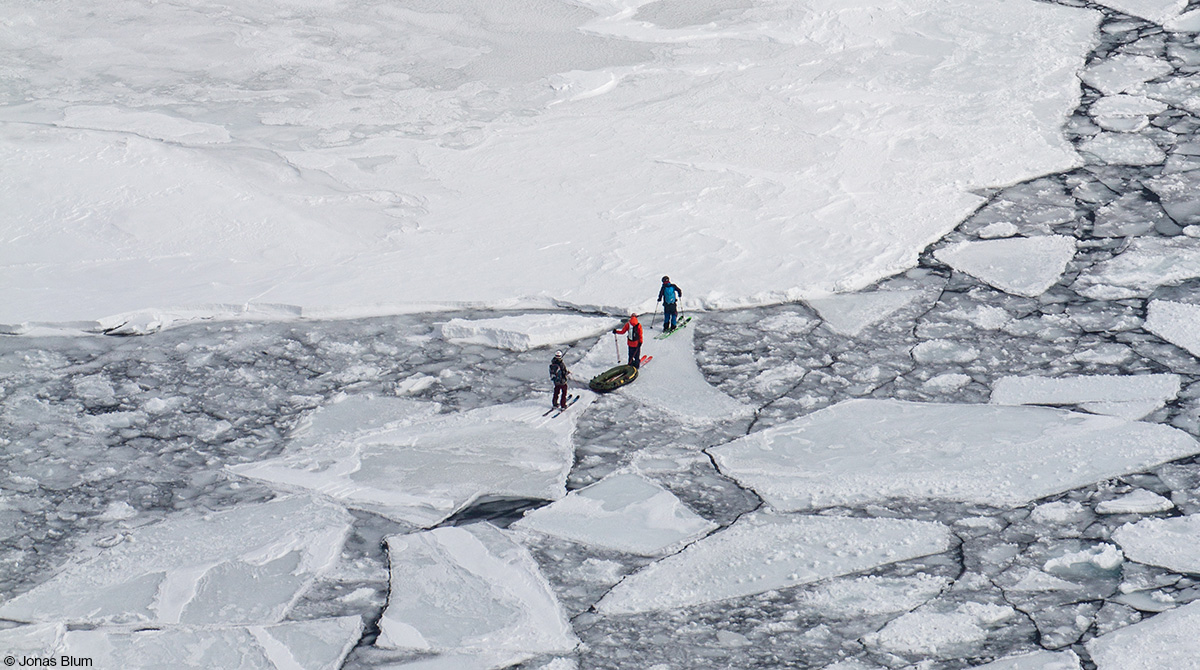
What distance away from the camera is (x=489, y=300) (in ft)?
18.7

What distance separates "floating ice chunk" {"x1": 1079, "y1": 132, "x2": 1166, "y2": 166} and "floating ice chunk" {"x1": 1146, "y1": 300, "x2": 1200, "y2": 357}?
5.36 feet

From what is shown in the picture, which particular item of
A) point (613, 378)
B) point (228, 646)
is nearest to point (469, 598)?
point (228, 646)

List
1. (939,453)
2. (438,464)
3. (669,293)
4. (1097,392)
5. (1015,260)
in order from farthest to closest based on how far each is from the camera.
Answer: (1015,260) < (669,293) < (1097,392) < (438,464) < (939,453)

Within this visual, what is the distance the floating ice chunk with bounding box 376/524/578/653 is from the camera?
3576 millimetres

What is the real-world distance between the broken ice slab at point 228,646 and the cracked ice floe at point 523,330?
1911 mm

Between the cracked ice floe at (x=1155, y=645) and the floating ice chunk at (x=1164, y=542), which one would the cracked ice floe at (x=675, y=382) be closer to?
the floating ice chunk at (x=1164, y=542)

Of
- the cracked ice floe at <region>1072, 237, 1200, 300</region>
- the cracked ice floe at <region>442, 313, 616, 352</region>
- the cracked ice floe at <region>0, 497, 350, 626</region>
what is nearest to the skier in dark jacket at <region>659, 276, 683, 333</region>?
the cracked ice floe at <region>442, 313, 616, 352</region>

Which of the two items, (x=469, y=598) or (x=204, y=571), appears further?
(x=204, y=571)

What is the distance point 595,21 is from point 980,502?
6.30 m

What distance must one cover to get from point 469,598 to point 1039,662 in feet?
5.91

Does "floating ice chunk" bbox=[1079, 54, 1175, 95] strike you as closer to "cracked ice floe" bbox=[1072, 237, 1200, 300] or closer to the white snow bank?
the white snow bank

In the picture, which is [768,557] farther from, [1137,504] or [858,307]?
[858,307]

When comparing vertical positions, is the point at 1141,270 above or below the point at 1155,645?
above

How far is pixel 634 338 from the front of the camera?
4926 millimetres
